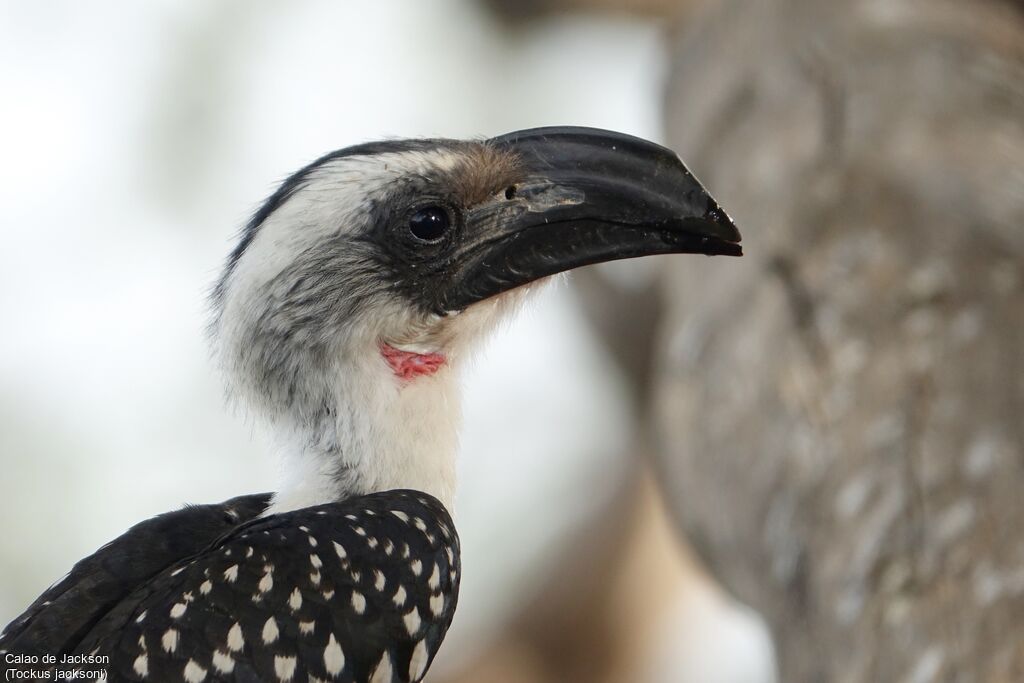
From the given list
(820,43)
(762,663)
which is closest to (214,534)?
(820,43)

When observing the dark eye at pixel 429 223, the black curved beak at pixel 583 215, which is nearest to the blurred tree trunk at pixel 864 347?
the black curved beak at pixel 583 215

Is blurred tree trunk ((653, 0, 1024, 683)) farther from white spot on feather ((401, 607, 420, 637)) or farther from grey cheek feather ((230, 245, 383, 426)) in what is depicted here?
grey cheek feather ((230, 245, 383, 426))

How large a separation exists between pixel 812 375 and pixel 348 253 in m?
1.72

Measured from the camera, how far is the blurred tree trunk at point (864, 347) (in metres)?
3.32

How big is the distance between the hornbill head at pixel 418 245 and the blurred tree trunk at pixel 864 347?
1.02 m

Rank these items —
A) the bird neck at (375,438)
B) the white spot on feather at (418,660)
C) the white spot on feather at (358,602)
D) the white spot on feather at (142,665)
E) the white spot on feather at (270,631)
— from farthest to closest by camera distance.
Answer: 1. the bird neck at (375,438)
2. the white spot on feather at (418,660)
3. the white spot on feather at (358,602)
4. the white spot on feather at (270,631)
5. the white spot on feather at (142,665)

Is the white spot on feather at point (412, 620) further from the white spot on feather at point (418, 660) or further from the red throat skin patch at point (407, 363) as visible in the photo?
the red throat skin patch at point (407, 363)

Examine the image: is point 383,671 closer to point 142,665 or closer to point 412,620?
point 412,620

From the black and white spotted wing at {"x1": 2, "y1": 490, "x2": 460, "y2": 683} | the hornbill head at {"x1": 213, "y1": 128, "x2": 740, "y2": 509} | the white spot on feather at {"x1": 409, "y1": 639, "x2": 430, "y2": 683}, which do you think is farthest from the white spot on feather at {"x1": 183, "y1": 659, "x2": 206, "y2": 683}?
the hornbill head at {"x1": 213, "y1": 128, "x2": 740, "y2": 509}

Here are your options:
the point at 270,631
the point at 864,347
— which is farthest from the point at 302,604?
the point at 864,347

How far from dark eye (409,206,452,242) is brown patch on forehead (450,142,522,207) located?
0.20ft

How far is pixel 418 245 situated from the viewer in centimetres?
316

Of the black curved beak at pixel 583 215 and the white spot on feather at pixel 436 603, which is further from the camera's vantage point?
the black curved beak at pixel 583 215

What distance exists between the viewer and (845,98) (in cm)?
495
